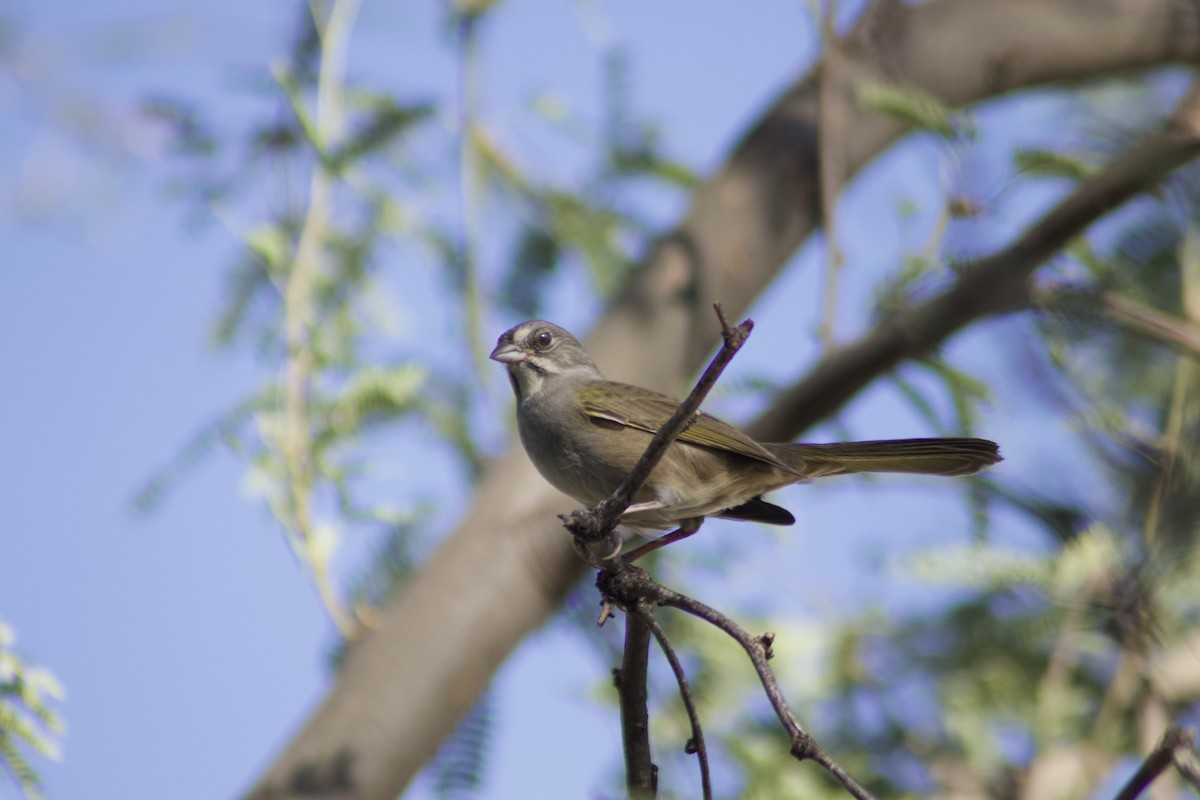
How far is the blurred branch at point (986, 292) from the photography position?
93.2 inches

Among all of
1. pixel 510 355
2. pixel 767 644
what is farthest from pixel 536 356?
pixel 767 644

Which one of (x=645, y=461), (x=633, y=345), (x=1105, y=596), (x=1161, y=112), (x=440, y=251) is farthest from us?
(x=440, y=251)

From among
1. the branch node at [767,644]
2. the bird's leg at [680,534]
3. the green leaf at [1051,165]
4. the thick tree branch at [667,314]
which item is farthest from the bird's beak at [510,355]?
the branch node at [767,644]

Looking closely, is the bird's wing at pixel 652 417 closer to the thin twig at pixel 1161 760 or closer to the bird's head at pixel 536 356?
the bird's head at pixel 536 356

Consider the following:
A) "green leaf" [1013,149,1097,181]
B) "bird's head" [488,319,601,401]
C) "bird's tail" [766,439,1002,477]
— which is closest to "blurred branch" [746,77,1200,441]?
"green leaf" [1013,149,1097,181]

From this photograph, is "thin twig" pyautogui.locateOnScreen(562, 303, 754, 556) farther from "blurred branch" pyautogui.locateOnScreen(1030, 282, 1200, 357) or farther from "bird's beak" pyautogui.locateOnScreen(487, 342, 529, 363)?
"bird's beak" pyautogui.locateOnScreen(487, 342, 529, 363)

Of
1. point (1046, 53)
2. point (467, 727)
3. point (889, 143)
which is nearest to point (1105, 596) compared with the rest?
point (467, 727)

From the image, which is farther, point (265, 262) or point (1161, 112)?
point (265, 262)

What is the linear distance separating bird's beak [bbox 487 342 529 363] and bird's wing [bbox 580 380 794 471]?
398 millimetres

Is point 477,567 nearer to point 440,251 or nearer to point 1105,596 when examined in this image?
point 440,251

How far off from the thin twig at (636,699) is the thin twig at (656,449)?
20 cm

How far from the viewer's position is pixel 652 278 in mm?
5648

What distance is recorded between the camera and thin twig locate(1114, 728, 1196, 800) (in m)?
1.85

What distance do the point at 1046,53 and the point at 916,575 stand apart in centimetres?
323
